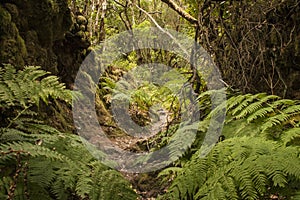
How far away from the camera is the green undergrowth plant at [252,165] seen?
1549 millimetres

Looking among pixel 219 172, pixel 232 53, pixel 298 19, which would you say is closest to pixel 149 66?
pixel 232 53

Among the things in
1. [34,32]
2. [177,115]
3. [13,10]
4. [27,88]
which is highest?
[13,10]

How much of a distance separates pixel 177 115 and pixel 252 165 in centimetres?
242

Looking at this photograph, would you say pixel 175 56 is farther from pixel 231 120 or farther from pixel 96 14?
pixel 231 120

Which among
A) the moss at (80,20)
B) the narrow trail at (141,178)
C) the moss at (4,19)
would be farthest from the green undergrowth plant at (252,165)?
the moss at (80,20)

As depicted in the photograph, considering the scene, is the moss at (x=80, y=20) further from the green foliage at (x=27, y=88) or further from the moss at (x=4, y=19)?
the green foliage at (x=27, y=88)

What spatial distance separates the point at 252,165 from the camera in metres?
1.63

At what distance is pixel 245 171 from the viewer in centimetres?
162

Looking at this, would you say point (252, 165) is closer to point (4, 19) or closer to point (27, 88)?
point (27, 88)

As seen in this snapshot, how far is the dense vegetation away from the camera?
1.62 m

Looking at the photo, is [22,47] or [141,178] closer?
[22,47]

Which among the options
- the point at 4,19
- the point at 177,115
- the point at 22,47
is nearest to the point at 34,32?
the point at 22,47

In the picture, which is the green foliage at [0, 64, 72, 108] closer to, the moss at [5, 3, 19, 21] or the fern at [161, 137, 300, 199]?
the fern at [161, 137, 300, 199]

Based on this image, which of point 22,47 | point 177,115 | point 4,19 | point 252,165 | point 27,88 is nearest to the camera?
point 252,165
